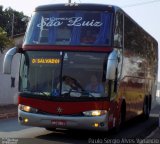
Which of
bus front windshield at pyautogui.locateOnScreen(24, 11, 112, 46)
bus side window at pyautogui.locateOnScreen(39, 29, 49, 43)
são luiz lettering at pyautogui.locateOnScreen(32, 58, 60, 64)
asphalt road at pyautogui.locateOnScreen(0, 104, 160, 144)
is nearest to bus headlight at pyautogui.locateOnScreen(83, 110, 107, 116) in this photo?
asphalt road at pyautogui.locateOnScreen(0, 104, 160, 144)

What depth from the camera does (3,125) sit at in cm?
1780

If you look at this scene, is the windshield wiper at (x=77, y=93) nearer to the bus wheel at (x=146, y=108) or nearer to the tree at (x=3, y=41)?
the bus wheel at (x=146, y=108)

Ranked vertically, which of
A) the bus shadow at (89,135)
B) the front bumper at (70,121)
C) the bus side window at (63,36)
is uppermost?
the bus side window at (63,36)

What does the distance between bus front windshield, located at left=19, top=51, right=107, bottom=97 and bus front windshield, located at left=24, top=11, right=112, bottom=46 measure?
1.23 ft

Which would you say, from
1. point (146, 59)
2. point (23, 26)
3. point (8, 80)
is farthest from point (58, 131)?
point (23, 26)

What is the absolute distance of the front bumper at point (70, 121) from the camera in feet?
41.8

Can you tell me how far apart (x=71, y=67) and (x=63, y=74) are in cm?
30

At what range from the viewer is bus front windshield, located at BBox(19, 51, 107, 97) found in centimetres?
1295

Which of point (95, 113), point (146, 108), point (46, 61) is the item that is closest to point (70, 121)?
point (95, 113)

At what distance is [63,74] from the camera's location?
13.2m

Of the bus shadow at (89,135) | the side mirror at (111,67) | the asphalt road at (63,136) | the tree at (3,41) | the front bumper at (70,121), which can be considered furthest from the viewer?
the tree at (3,41)

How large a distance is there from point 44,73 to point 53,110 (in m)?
1.08

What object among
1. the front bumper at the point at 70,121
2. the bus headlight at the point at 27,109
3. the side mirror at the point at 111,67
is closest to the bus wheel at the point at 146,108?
the front bumper at the point at 70,121

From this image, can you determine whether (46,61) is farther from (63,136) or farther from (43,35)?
(63,136)
